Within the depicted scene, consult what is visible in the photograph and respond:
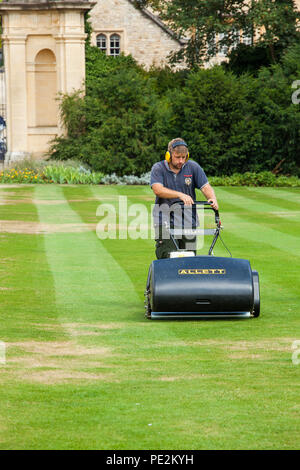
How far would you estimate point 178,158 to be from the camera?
963 cm

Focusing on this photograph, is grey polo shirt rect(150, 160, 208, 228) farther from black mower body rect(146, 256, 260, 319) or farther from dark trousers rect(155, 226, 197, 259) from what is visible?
black mower body rect(146, 256, 260, 319)

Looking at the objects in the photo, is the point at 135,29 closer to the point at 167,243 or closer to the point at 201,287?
the point at 167,243

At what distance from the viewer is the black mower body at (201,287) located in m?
8.79

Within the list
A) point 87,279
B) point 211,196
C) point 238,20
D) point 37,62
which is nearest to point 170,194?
point 211,196

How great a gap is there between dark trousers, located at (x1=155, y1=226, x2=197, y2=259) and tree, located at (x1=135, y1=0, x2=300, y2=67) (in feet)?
89.5

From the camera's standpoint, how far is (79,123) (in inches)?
1251

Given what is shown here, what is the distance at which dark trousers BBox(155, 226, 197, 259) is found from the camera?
385 inches

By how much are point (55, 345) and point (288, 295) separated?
3.40m

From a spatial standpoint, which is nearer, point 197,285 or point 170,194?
point 197,285

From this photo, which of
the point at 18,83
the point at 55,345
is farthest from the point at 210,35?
the point at 55,345

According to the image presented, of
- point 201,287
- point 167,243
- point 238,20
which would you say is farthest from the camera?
point 238,20

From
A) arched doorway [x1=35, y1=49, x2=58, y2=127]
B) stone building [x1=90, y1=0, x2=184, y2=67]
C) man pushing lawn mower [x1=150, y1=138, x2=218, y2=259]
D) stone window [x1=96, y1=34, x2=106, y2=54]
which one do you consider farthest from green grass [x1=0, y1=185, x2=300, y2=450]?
stone window [x1=96, y1=34, x2=106, y2=54]

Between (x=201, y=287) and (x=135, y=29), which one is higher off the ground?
(x=135, y=29)

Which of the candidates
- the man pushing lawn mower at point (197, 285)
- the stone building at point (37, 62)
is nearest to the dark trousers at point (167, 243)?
the man pushing lawn mower at point (197, 285)
